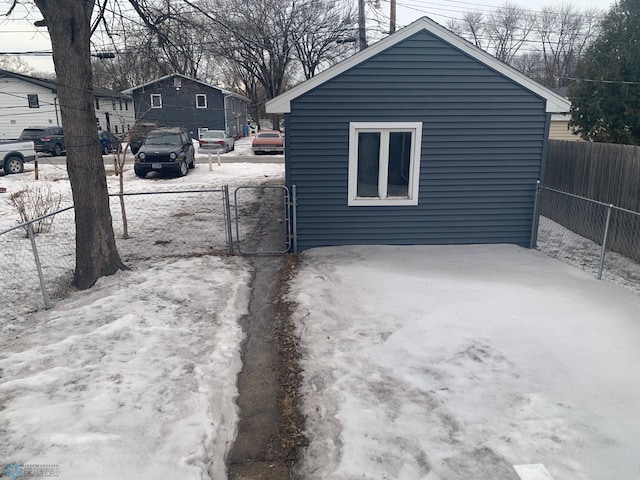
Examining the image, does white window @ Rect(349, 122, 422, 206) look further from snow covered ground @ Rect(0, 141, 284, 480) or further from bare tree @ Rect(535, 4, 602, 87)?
bare tree @ Rect(535, 4, 602, 87)

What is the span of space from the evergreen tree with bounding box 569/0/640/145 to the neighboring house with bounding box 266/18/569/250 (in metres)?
6.45

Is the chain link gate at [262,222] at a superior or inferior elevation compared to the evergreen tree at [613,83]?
inferior

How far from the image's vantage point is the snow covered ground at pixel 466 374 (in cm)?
328

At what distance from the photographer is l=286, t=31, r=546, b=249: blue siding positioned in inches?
321

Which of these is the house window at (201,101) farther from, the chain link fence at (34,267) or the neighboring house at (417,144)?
the neighboring house at (417,144)

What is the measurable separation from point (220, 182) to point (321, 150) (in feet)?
32.0

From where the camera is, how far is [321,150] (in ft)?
27.3

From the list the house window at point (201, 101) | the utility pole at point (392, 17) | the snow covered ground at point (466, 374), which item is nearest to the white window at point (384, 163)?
the snow covered ground at point (466, 374)

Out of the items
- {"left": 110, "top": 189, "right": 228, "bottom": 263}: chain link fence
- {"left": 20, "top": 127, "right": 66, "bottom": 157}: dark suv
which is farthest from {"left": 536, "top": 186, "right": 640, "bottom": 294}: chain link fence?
{"left": 20, "top": 127, "right": 66, "bottom": 157}: dark suv

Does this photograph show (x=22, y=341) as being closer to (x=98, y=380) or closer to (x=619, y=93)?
(x=98, y=380)

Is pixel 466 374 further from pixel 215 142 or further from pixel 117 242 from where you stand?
pixel 215 142

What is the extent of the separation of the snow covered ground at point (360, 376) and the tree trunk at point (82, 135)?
0.43 m

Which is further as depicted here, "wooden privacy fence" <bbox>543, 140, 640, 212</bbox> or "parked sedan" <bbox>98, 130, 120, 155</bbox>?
"parked sedan" <bbox>98, 130, 120, 155</bbox>

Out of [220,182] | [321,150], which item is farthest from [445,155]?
[220,182]
